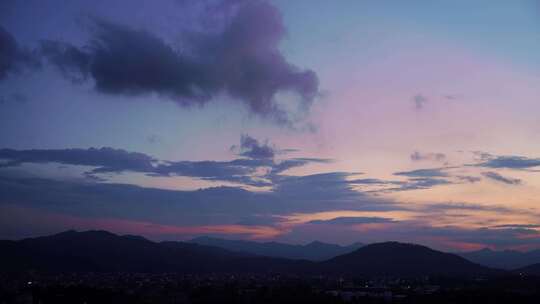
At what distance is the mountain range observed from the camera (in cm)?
11650

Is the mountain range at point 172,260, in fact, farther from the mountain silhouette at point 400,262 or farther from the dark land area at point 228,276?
the dark land area at point 228,276

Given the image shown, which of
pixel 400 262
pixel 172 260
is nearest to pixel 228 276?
pixel 172 260

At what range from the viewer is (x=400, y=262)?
12888 centimetres

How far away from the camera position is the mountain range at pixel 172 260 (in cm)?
11650

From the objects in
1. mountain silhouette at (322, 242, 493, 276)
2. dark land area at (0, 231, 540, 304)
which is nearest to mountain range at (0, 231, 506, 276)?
mountain silhouette at (322, 242, 493, 276)

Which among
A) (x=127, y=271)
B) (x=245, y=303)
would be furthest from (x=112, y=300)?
(x=127, y=271)

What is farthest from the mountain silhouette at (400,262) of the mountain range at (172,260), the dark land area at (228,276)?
the dark land area at (228,276)

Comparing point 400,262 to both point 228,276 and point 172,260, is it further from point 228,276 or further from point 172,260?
point 172,260

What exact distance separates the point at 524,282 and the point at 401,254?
202 ft

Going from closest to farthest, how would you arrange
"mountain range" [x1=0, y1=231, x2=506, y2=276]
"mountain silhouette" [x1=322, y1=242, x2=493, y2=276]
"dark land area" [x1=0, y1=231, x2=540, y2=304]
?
"dark land area" [x1=0, y1=231, x2=540, y2=304], "mountain range" [x1=0, y1=231, x2=506, y2=276], "mountain silhouette" [x1=322, y1=242, x2=493, y2=276]

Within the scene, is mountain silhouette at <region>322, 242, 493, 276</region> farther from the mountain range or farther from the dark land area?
the dark land area

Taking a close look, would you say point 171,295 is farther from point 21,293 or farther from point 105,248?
point 105,248

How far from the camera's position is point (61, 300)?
5444 centimetres

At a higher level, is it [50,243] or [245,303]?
[50,243]
